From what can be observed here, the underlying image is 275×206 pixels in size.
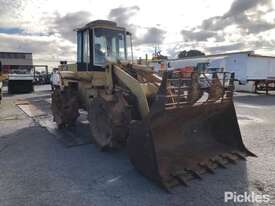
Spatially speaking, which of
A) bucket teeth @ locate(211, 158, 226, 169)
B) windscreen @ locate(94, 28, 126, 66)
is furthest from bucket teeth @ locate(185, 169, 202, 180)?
windscreen @ locate(94, 28, 126, 66)

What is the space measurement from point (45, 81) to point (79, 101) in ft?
93.4

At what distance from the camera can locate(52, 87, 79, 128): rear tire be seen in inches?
314

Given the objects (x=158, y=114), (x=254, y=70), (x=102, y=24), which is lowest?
(x=158, y=114)

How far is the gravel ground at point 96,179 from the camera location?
12.6ft

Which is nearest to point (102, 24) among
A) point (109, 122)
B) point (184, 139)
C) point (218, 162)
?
point (109, 122)

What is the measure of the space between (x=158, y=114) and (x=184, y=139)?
3.60ft

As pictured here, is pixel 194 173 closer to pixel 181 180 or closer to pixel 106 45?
pixel 181 180

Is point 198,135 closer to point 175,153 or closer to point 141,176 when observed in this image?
point 175,153

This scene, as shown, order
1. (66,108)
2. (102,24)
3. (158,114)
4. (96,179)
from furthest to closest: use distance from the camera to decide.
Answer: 1. (66,108)
2. (102,24)
3. (96,179)
4. (158,114)

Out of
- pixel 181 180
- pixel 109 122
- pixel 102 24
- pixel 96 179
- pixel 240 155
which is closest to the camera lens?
pixel 181 180

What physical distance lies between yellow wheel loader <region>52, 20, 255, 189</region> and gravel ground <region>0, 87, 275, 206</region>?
246 millimetres

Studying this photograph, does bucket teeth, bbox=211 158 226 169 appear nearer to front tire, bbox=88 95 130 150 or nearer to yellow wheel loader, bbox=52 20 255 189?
yellow wheel loader, bbox=52 20 255 189

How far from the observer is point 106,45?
715cm

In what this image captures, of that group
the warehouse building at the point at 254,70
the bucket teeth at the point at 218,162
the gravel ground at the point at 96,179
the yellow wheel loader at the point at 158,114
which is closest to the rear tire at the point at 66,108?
the yellow wheel loader at the point at 158,114
